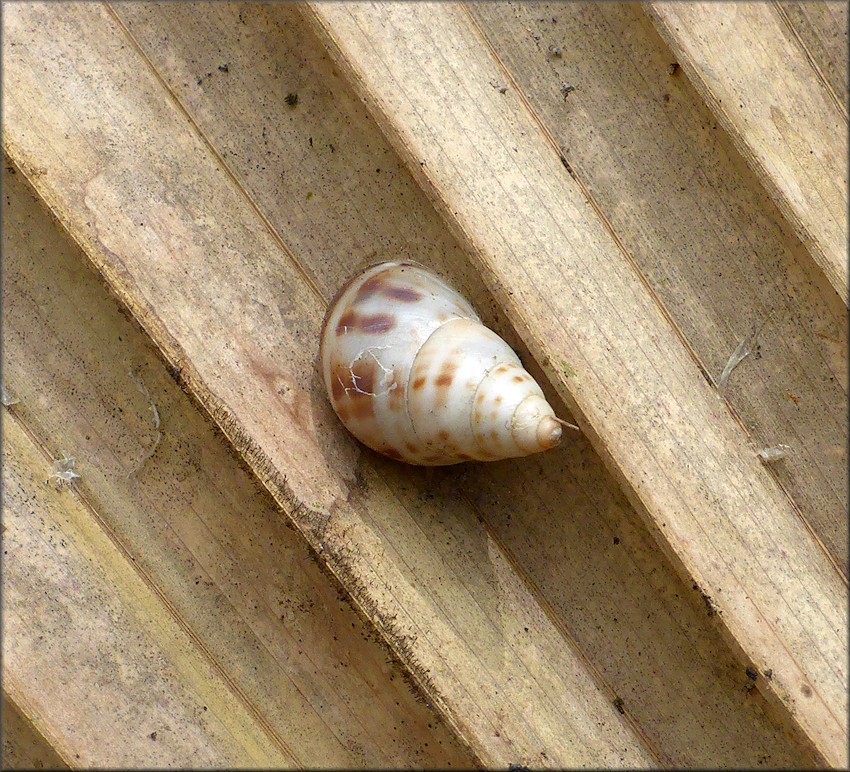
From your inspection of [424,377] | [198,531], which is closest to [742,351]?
[424,377]

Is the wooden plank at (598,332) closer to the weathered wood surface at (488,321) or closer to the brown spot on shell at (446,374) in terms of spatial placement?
the weathered wood surface at (488,321)

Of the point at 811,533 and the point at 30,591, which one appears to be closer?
the point at 30,591

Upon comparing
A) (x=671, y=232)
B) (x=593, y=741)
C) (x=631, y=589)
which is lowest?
(x=593, y=741)

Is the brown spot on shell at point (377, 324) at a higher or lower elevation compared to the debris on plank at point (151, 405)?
lower

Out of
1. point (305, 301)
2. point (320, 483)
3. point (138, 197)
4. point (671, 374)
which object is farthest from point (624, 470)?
point (138, 197)

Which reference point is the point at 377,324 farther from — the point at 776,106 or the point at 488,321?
the point at 776,106

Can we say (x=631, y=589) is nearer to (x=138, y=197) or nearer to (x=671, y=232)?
(x=671, y=232)

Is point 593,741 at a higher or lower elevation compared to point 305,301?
lower

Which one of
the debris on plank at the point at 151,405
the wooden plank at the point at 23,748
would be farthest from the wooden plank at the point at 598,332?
the wooden plank at the point at 23,748
